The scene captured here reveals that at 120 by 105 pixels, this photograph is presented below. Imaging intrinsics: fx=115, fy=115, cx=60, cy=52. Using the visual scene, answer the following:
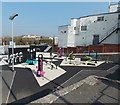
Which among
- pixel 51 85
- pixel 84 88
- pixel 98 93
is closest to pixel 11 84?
pixel 51 85

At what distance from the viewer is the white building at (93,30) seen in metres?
24.4

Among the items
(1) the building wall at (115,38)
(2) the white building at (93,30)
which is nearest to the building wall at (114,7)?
(2) the white building at (93,30)

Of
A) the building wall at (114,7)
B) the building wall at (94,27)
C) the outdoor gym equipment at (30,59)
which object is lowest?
the outdoor gym equipment at (30,59)

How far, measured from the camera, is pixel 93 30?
27.4 metres

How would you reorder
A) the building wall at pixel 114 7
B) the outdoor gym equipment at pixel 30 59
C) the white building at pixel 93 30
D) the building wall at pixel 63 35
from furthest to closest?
the building wall at pixel 63 35, the building wall at pixel 114 7, the white building at pixel 93 30, the outdoor gym equipment at pixel 30 59

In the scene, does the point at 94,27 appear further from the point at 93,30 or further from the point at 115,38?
the point at 115,38

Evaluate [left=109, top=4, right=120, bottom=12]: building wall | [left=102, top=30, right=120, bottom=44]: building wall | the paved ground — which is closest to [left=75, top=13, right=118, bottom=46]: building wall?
[left=102, top=30, right=120, bottom=44]: building wall

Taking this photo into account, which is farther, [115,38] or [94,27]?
[94,27]

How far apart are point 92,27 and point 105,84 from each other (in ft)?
74.2

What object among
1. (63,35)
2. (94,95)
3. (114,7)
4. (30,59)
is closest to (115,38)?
(114,7)

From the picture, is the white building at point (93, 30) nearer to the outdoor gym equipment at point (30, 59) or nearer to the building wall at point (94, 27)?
the building wall at point (94, 27)

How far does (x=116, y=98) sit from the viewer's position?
544cm

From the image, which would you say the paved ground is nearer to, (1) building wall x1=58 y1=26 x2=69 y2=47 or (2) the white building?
(2) the white building

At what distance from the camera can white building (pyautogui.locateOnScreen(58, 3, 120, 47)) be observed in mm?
24434
